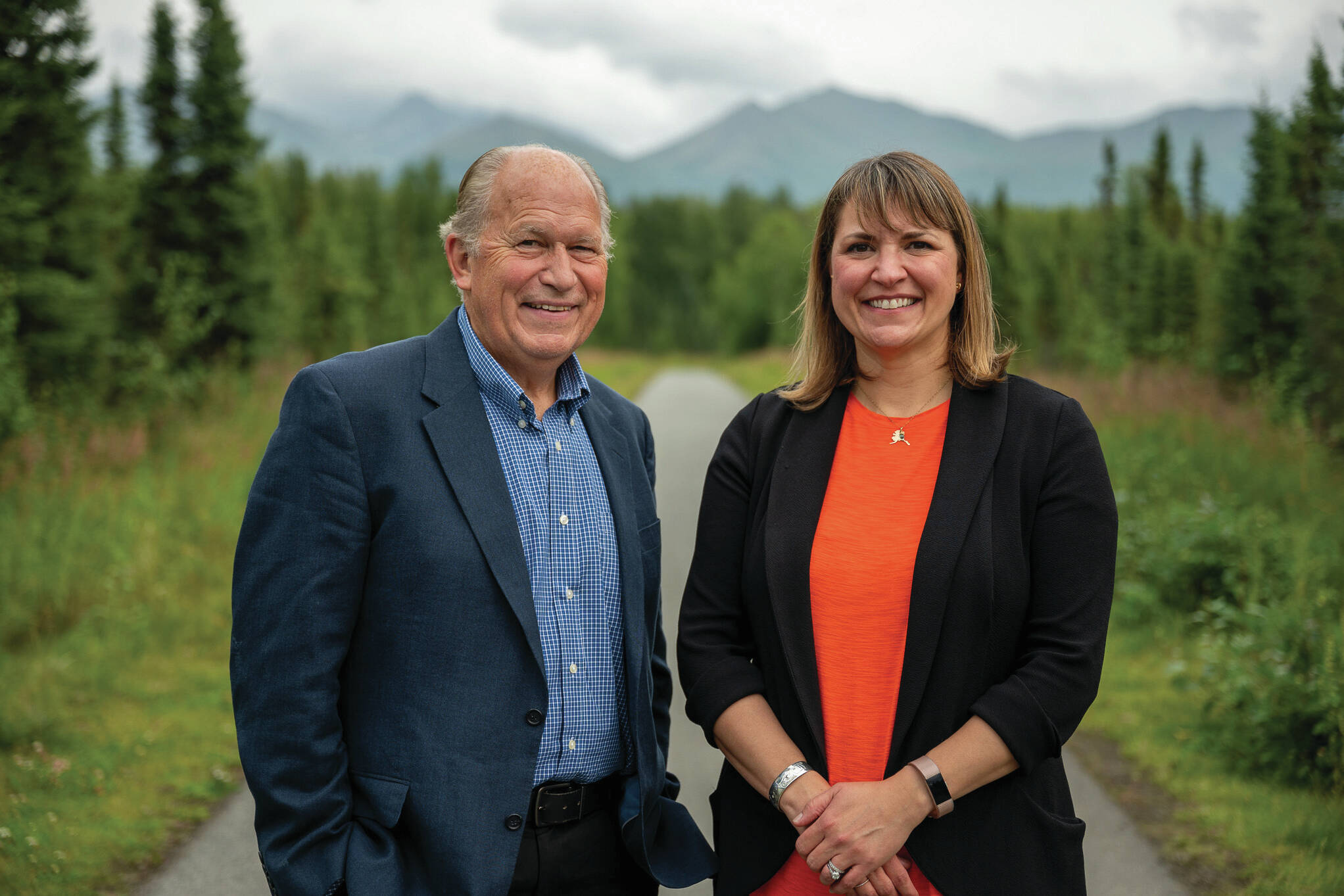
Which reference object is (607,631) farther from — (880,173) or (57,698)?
(57,698)

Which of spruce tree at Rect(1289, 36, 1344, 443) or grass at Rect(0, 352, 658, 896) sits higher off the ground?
spruce tree at Rect(1289, 36, 1344, 443)

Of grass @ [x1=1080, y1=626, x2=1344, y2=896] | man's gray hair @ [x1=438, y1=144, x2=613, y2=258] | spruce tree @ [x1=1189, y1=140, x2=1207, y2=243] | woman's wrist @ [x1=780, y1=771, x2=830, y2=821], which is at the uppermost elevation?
spruce tree @ [x1=1189, y1=140, x2=1207, y2=243]

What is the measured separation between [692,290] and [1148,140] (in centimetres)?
4625

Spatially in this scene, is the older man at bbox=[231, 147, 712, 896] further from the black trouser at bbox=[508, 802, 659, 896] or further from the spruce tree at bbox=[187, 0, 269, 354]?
the spruce tree at bbox=[187, 0, 269, 354]

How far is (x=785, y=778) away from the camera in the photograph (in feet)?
6.82

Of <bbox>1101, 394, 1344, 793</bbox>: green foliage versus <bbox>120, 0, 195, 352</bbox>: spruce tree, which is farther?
<bbox>120, 0, 195, 352</bbox>: spruce tree

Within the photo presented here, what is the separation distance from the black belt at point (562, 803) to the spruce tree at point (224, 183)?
20.1 m

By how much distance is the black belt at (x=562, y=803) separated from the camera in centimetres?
212

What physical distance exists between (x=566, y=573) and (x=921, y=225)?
116 centimetres

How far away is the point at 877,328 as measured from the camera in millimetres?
2242

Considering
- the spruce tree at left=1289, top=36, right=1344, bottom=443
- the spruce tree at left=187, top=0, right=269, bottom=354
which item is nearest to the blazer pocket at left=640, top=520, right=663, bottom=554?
the spruce tree at left=1289, top=36, right=1344, bottom=443

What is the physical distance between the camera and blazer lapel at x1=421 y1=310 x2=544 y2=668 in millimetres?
2047

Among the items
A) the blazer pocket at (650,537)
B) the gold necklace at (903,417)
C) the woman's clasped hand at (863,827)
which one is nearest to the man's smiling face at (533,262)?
the blazer pocket at (650,537)

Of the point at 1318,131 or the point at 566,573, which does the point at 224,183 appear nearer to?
the point at 1318,131
